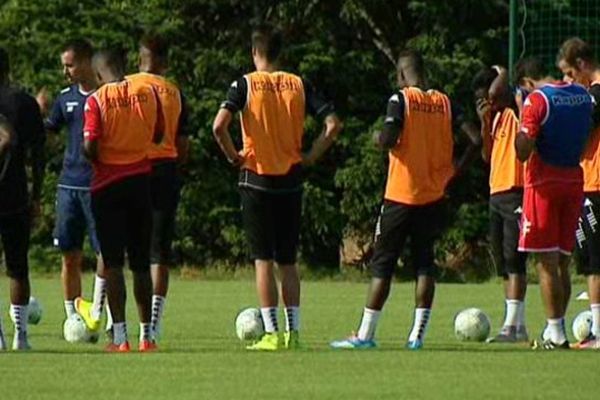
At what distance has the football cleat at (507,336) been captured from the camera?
17078 millimetres

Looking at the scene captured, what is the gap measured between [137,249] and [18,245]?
3.05 ft

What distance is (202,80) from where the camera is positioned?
3509cm

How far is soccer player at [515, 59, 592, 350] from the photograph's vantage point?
1547 centimetres

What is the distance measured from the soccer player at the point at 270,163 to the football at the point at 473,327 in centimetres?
191

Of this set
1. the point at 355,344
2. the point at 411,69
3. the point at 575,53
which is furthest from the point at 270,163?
the point at 575,53

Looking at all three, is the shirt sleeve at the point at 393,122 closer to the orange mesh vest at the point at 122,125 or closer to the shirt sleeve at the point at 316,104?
the shirt sleeve at the point at 316,104

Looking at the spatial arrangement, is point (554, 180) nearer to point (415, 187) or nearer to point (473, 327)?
point (415, 187)

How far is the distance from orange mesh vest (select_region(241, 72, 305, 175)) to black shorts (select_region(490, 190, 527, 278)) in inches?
94.4

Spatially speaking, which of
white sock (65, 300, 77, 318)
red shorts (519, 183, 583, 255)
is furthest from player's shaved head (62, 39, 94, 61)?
red shorts (519, 183, 583, 255)

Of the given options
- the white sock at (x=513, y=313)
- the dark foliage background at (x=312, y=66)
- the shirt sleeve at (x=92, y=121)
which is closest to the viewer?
the shirt sleeve at (x=92, y=121)

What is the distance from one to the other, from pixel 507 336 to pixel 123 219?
3.52 m

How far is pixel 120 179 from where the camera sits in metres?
15.3

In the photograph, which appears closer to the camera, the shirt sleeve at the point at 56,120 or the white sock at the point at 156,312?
the white sock at the point at 156,312

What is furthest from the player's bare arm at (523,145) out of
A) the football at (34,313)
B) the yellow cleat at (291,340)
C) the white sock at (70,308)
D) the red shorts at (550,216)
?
the football at (34,313)
